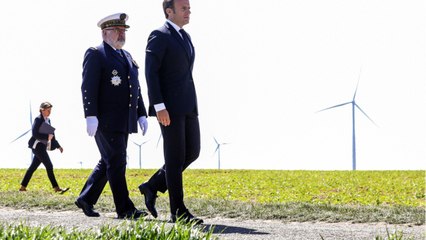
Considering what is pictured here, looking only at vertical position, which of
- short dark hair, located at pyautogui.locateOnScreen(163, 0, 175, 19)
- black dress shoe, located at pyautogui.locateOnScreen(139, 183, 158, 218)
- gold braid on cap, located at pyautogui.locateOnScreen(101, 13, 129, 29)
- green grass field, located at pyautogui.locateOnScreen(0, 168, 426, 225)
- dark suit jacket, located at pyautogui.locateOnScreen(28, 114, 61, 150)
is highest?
short dark hair, located at pyautogui.locateOnScreen(163, 0, 175, 19)

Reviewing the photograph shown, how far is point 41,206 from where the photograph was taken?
10375mm

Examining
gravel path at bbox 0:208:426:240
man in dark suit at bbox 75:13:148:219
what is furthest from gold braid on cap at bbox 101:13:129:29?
gravel path at bbox 0:208:426:240

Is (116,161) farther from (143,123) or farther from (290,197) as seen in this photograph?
(290,197)

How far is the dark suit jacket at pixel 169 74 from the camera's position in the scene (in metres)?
7.25

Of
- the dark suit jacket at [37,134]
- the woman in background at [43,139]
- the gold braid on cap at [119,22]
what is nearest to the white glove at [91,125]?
the gold braid on cap at [119,22]

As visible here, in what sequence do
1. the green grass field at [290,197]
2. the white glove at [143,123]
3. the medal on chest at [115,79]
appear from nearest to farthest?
the medal on chest at [115,79], the white glove at [143,123], the green grass field at [290,197]

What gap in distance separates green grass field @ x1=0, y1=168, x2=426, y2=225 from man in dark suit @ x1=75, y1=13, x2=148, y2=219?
127 centimetres

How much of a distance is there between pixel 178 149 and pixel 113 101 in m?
1.03

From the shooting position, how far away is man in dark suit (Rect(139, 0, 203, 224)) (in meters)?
7.25

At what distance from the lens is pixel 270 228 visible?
7.46m

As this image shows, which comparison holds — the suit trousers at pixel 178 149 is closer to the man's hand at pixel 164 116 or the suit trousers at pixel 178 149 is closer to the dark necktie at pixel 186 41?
the man's hand at pixel 164 116

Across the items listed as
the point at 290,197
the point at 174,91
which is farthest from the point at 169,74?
the point at 290,197

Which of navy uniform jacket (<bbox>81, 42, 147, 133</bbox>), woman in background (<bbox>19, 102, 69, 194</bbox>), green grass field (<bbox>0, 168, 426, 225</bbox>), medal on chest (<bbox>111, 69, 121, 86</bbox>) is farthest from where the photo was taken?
woman in background (<bbox>19, 102, 69, 194</bbox>)

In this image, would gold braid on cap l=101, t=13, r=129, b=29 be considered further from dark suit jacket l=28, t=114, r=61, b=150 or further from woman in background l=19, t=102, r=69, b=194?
dark suit jacket l=28, t=114, r=61, b=150
